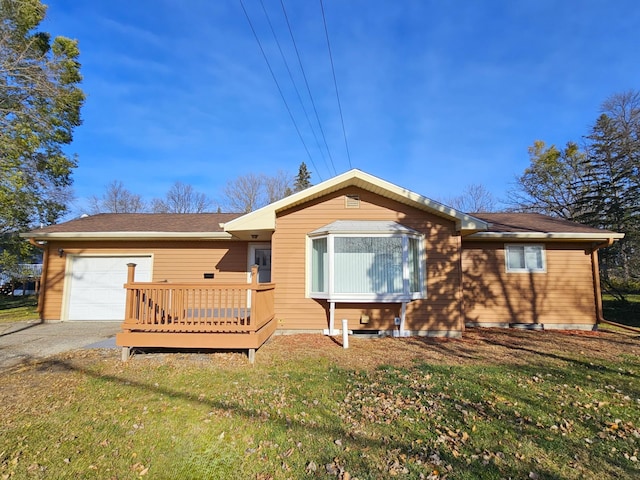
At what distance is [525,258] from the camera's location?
9.47 meters

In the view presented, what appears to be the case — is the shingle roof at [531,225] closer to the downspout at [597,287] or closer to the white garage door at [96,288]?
the downspout at [597,287]

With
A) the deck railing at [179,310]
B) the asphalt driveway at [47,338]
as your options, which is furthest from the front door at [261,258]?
the asphalt driveway at [47,338]

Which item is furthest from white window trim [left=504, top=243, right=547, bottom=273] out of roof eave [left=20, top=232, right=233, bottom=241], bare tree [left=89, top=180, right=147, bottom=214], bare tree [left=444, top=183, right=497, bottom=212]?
bare tree [left=89, top=180, right=147, bottom=214]

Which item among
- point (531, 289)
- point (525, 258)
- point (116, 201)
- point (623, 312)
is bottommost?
point (623, 312)

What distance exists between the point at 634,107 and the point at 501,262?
15955mm

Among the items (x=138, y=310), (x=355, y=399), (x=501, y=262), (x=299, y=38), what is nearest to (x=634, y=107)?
(x=501, y=262)

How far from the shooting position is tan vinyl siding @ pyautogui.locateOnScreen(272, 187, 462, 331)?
25.9 feet

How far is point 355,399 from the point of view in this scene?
13.4 feet

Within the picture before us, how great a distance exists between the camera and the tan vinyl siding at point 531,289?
9.29m

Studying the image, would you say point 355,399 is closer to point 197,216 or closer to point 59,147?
point 197,216

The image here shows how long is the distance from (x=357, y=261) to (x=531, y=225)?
661 centimetres

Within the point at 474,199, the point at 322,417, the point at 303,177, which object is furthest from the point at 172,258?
the point at 474,199

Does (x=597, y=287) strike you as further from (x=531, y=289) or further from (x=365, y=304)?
(x=365, y=304)

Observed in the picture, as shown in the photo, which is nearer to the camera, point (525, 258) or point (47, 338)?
point (47, 338)
